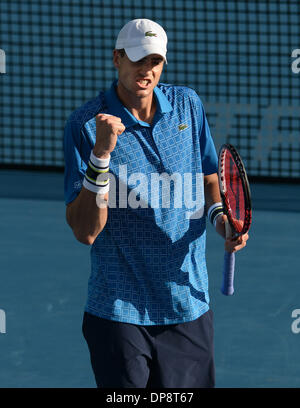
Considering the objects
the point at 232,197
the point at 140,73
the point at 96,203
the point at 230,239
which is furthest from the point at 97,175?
the point at 232,197

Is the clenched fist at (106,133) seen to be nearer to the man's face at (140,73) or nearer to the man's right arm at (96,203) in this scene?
the man's right arm at (96,203)

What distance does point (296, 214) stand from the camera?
8.90 m

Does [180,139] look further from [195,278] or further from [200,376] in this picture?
[200,376]

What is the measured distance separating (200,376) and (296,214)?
214 inches

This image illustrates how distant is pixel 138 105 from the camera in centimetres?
345

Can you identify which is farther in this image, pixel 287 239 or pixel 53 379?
pixel 287 239

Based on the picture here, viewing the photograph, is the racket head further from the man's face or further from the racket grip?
the man's face

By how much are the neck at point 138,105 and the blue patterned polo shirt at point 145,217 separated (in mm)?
25

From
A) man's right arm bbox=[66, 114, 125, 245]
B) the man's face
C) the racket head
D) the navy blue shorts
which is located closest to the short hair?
the man's face

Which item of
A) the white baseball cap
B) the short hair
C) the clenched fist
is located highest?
the white baseball cap

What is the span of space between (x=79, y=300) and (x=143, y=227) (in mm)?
3238

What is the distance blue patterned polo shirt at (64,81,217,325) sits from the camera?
3.35 meters
